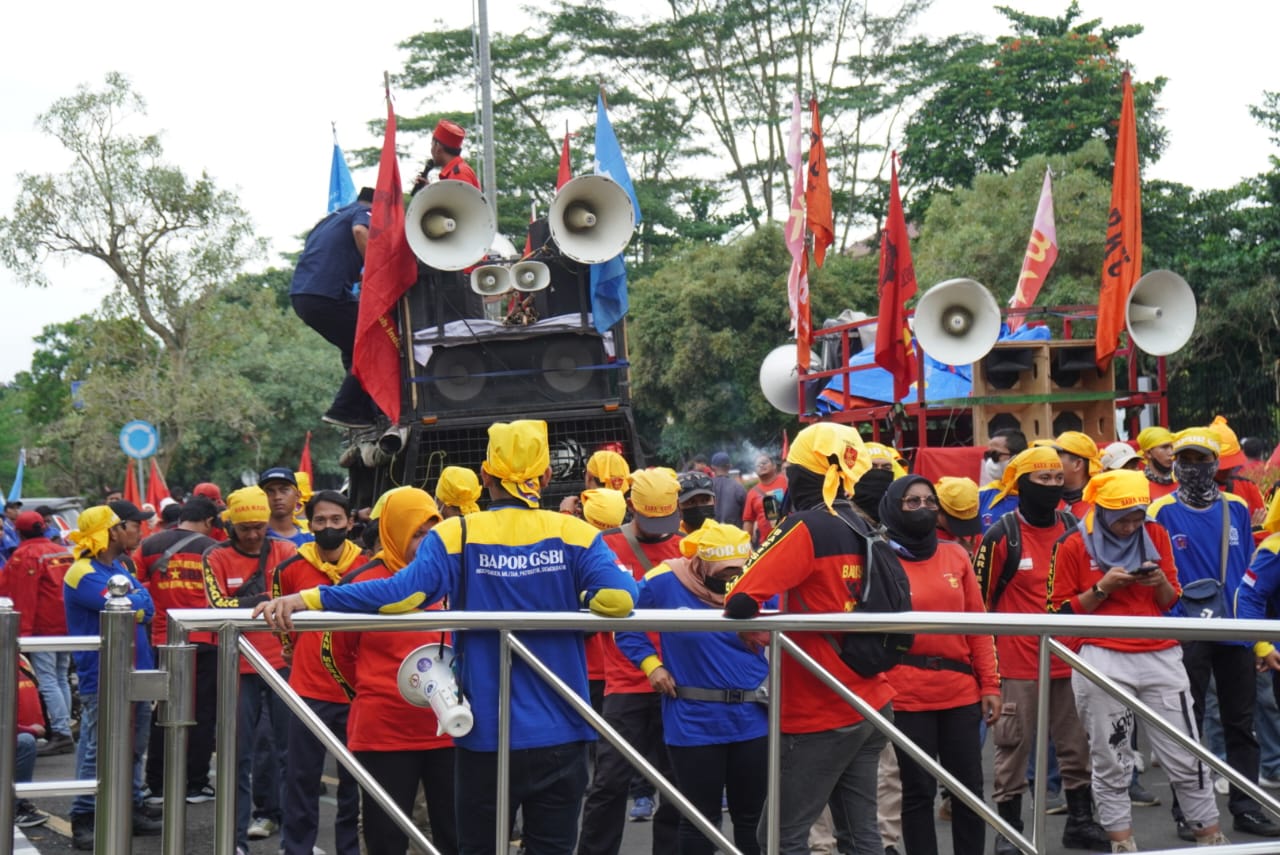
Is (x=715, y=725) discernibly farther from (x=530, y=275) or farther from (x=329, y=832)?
(x=530, y=275)

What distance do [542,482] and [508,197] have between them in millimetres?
30557

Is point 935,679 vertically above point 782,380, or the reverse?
point 782,380

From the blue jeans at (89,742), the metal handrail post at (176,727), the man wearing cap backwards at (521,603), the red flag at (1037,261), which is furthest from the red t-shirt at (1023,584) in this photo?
the red flag at (1037,261)

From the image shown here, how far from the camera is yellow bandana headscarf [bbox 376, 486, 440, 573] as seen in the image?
5.47 m

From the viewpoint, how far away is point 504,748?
411cm

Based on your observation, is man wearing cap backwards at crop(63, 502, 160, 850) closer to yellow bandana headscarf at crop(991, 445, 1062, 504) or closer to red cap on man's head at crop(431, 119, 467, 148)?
red cap on man's head at crop(431, 119, 467, 148)

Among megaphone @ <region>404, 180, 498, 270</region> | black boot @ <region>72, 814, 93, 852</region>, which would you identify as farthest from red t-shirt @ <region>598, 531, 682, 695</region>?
megaphone @ <region>404, 180, 498, 270</region>

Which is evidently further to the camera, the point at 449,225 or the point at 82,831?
the point at 449,225

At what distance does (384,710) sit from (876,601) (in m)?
1.76

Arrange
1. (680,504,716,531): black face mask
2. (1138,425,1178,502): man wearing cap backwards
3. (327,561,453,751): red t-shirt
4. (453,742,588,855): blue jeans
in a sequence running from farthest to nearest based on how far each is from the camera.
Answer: (1138,425,1178,502): man wearing cap backwards
(680,504,716,531): black face mask
(327,561,453,751): red t-shirt
(453,742,588,855): blue jeans

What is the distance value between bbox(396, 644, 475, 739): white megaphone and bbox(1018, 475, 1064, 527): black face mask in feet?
10.5

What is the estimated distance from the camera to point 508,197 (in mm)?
34625

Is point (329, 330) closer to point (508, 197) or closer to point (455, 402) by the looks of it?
point (455, 402)

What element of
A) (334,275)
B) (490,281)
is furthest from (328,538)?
(334,275)
